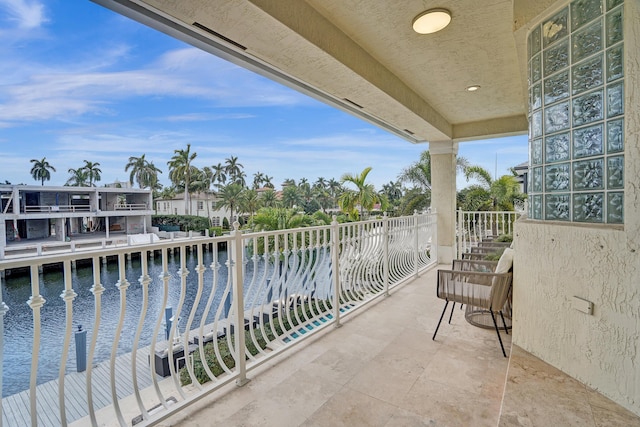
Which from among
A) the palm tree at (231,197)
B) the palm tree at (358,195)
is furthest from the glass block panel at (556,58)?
the palm tree at (231,197)

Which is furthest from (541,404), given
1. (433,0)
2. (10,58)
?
(10,58)

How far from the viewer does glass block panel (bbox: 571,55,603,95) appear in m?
1.61

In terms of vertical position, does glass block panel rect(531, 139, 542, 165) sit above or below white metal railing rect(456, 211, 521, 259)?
above

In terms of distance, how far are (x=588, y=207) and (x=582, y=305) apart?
57 centimetres

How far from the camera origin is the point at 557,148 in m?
1.88

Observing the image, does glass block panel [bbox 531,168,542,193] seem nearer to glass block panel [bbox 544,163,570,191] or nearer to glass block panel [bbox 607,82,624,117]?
glass block panel [bbox 544,163,570,191]

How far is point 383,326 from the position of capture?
3.16 m

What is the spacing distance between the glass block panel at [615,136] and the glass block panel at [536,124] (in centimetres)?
48

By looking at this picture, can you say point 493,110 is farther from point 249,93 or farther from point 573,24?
point 249,93

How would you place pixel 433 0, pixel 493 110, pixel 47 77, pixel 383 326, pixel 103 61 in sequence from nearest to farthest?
pixel 433 0 → pixel 383 326 → pixel 493 110 → pixel 47 77 → pixel 103 61

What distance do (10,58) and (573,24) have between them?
100 feet

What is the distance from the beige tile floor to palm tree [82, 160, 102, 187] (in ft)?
121

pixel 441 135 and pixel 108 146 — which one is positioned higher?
pixel 108 146

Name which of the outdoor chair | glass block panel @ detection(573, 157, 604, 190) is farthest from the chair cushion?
glass block panel @ detection(573, 157, 604, 190)
